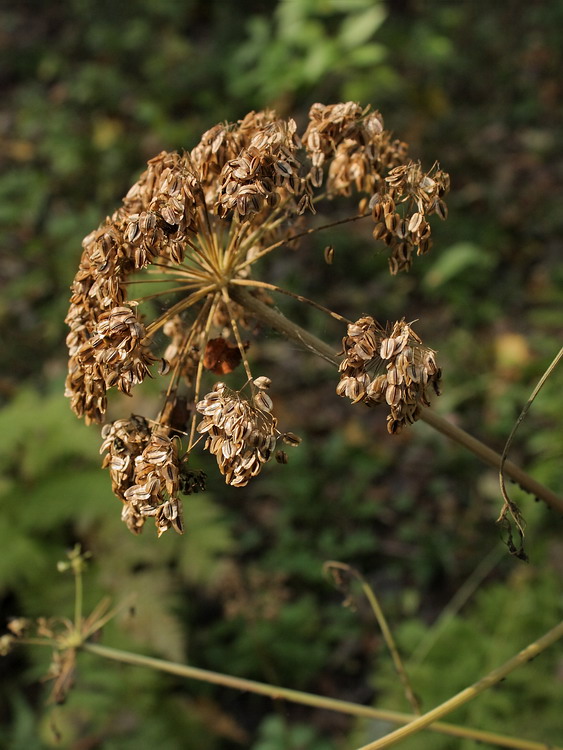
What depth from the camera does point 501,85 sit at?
7328 millimetres

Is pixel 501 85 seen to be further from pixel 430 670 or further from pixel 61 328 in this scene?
pixel 430 670

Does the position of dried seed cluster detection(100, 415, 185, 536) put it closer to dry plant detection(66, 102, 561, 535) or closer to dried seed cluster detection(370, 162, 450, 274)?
dry plant detection(66, 102, 561, 535)

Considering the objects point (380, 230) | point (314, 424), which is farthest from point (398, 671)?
point (314, 424)

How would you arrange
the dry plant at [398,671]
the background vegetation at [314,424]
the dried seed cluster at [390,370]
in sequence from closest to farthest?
the dried seed cluster at [390,370], the dry plant at [398,671], the background vegetation at [314,424]

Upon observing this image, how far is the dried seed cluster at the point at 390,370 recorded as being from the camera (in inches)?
53.6

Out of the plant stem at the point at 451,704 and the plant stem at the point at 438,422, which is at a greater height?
the plant stem at the point at 438,422

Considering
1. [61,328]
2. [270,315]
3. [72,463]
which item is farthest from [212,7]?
[270,315]

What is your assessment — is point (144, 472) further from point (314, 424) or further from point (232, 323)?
point (314, 424)

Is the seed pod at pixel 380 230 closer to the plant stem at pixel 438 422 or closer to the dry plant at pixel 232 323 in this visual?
the dry plant at pixel 232 323

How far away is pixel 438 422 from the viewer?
56.1 inches

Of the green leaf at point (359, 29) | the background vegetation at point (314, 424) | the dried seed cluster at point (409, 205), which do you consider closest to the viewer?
the dried seed cluster at point (409, 205)

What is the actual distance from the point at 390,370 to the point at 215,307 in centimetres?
46

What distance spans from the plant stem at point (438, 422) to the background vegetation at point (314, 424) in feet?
3.57

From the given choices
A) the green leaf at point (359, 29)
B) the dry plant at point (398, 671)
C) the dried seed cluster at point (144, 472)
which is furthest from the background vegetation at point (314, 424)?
the dried seed cluster at point (144, 472)
